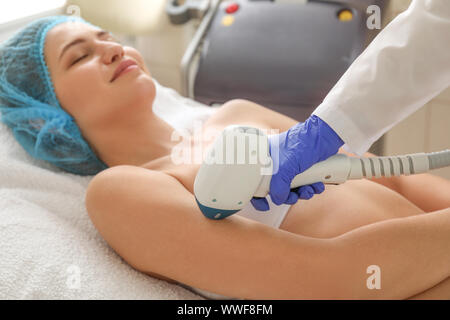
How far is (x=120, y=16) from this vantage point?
2.01 meters

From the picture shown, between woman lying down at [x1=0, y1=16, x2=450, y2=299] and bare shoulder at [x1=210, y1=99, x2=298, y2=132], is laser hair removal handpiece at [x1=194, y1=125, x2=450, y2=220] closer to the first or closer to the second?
woman lying down at [x1=0, y1=16, x2=450, y2=299]

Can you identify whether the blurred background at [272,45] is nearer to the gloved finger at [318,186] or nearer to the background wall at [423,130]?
the background wall at [423,130]

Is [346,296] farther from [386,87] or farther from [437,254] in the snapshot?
[386,87]

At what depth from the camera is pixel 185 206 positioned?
3.23 feet

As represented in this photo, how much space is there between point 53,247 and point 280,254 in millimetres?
502

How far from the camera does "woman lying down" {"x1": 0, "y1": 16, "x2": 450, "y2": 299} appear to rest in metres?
0.91

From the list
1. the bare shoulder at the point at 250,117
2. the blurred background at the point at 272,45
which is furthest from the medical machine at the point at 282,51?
the bare shoulder at the point at 250,117

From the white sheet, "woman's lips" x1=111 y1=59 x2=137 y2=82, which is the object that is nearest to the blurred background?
"woman's lips" x1=111 y1=59 x2=137 y2=82

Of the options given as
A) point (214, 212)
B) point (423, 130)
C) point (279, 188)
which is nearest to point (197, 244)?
point (214, 212)

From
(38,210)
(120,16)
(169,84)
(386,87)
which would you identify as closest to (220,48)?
(120,16)

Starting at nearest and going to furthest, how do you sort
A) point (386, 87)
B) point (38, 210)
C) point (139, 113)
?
point (386, 87) → point (38, 210) → point (139, 113)

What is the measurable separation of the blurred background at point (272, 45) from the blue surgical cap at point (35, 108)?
516 mm

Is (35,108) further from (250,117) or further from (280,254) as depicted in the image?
(280,254)
